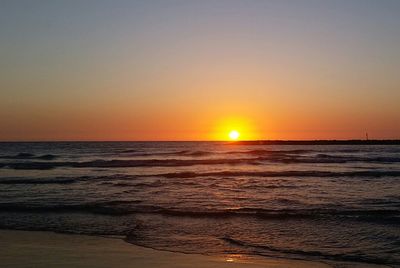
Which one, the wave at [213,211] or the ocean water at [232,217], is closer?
the ocean water at [232,217]

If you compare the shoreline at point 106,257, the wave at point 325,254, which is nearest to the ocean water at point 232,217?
the wave at point 325,254

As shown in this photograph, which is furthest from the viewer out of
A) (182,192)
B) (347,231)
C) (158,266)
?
(182,192)

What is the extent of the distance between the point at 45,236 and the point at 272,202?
27.1 ft

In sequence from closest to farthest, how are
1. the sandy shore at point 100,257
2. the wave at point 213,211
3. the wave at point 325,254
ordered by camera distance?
1. the sandy shore at point 100,257
2. the wave at point 325,254
3. the wave at point 213,211

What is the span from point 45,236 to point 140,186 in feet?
38.5

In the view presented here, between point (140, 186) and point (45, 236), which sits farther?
point (140, 186)

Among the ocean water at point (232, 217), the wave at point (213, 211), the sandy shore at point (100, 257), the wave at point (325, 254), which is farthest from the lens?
the wave at point (213, 211)

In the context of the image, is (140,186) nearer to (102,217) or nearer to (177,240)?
(102,217)

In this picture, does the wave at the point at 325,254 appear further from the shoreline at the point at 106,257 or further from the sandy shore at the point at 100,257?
the sandy shore at the point at 100,257

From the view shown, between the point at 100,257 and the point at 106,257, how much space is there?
11 centimetres

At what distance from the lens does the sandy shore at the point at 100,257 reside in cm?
805

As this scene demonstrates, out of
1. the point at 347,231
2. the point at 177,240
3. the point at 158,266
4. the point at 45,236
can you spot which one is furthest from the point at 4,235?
the point at 347,231

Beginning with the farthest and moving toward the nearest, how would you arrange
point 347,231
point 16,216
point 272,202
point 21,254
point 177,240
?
point 272,202 → point 16,216 → point 347,231 → point 177,240 → point 21,254

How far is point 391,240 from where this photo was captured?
10.2m
